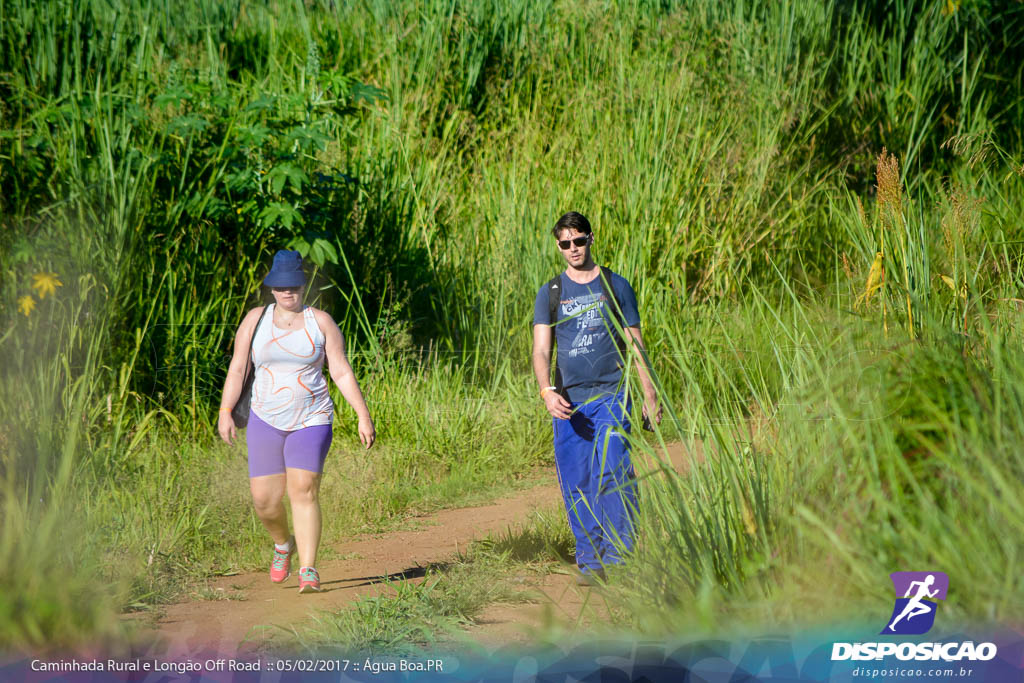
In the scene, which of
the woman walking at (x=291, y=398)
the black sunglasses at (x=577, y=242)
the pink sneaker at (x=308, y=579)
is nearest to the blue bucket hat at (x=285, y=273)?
the woman walking at (x=291, y=398)

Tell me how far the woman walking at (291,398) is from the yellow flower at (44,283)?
2.06m

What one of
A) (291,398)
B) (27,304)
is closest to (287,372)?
(291,398)

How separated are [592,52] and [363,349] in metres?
4.73

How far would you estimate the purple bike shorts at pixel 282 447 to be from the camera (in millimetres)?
4621

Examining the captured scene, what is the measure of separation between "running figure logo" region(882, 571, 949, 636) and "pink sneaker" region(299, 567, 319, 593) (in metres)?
2.92

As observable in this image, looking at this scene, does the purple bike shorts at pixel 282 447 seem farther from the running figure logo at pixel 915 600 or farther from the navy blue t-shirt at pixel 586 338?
the running figure logo at pixel 915 600

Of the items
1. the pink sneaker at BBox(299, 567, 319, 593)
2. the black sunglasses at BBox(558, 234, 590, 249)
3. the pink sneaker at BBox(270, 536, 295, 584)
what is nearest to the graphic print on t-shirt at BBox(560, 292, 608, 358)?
the black sunglasses at BBox(558, 234, 590, 249)

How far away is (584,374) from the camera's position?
188 inches

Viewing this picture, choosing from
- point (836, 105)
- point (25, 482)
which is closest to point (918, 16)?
point (836, 105)

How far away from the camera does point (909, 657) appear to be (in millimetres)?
2547

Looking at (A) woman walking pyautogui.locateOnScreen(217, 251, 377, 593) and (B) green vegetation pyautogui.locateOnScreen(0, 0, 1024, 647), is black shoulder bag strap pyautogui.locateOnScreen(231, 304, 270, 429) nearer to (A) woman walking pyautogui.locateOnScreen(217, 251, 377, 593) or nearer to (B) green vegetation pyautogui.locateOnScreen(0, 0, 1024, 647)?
(A) woman walking pyautogui.locateOnScreen(217, 251, 377, 593)

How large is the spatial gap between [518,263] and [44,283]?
3.84 meters

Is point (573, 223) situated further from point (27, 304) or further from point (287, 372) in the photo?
point (27, 304)

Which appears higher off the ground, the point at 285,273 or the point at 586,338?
the point at 285,273
